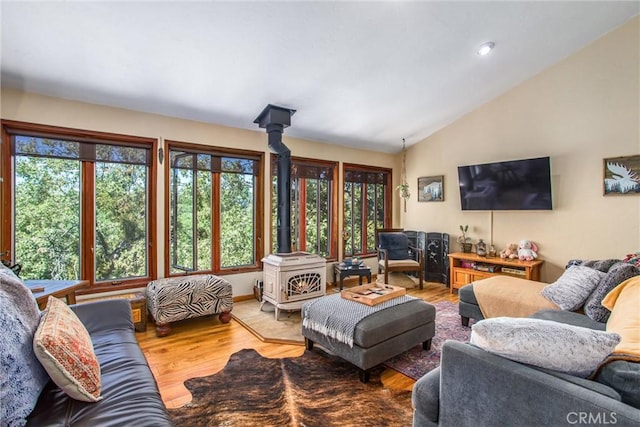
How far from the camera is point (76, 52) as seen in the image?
2432 millimetres

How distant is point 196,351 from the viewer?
2.72 metres

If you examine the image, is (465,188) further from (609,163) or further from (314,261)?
(314,261)

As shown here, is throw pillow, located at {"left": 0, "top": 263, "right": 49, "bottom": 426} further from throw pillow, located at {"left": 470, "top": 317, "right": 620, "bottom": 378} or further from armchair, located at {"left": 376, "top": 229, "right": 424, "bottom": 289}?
armchair, located at {"left": 376, "top": 229, "right": 424, "bottom": 289}

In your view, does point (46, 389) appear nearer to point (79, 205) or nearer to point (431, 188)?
point (79, 205)

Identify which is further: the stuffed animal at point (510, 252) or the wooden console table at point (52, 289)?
the stuffed animal at point (510, 252)

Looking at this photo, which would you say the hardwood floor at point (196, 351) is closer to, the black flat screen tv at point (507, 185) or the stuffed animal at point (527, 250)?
the stuffed animal at point (527, 250)

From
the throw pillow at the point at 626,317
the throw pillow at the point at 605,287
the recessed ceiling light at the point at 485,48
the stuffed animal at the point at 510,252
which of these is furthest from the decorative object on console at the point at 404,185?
the throw pillow at the point at 626,317

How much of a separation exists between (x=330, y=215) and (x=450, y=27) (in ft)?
10.3

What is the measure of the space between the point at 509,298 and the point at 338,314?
1.71 metres

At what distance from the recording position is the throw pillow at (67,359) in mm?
1219

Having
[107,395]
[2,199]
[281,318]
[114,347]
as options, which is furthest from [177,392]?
[2,199]

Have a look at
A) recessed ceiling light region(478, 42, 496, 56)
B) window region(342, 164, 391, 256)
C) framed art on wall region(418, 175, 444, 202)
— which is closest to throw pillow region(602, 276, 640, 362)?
recessed ceiling light region(478, 42, 496, 56)

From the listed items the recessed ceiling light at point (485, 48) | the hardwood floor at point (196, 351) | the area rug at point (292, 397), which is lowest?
the area rug at point (292, 397)

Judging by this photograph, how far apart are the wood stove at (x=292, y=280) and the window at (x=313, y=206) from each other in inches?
33.7
